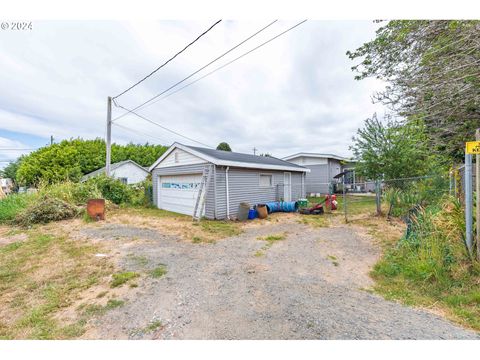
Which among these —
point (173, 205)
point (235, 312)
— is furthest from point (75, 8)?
point (173, 205)

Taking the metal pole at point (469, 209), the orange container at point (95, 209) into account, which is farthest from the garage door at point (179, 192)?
the metal pole at point (469, 209)

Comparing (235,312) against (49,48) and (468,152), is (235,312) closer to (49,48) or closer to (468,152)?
(468,152)

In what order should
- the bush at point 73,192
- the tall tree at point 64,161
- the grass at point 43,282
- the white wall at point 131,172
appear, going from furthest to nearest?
the white wall at point 131,172 → the tall tree at point 64,161 → the bush at point 73,192 → the grass at point 43,282

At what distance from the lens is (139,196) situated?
42.5 feet

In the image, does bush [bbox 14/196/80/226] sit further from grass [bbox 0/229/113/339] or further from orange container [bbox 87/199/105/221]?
grass [bbox 0/229/113/339]

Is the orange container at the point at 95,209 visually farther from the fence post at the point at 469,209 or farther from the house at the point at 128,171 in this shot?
the house at the point at 128,171

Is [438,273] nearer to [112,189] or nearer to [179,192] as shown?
[179,192]

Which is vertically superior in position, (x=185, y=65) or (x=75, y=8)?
(x=185, y=65)

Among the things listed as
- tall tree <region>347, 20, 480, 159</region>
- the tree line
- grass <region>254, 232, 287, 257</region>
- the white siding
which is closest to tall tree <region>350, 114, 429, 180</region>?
the tree line

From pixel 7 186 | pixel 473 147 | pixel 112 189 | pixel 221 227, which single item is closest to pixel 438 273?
pixel 473 147

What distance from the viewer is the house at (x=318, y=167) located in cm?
1816

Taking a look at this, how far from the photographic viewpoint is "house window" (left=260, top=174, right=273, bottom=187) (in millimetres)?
10828

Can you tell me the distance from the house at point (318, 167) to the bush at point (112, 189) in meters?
13.2

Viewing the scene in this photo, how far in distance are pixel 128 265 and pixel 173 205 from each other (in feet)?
23.8
